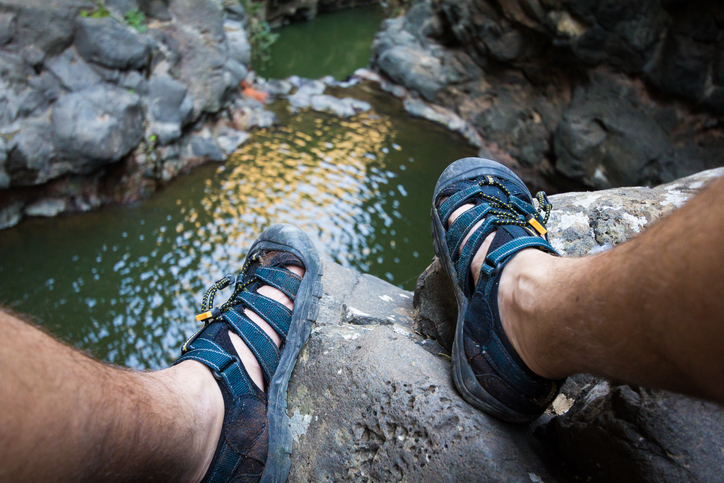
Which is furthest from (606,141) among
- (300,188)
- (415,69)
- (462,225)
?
(462,225)

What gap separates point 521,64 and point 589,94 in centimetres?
106

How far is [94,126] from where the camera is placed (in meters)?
3.39

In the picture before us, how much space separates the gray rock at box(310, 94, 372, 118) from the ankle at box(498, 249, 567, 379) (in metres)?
4.51

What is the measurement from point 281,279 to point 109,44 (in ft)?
11.2

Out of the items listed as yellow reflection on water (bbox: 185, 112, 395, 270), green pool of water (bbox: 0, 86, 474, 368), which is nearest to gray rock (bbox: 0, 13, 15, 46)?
green pool of water (bbox: 0, 86, 474, 368)

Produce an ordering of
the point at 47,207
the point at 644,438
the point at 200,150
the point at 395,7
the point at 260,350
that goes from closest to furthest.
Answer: the point at 644,438 < the point at 260,350 < the point at 47,207 < the point at 200,150 < the point at 395,7

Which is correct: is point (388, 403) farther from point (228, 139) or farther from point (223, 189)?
point (228, 139)

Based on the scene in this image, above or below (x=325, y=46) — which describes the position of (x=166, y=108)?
above

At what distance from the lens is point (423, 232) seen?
11.8ft

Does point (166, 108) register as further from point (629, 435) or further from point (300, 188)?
point (629, 435)

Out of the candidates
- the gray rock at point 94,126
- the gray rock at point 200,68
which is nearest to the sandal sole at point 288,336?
the gray rock at point 94,126

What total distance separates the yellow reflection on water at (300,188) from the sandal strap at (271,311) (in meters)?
1.86

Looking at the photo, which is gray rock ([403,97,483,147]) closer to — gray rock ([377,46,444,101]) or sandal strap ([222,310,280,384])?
gray rock ([377,46,444,101])

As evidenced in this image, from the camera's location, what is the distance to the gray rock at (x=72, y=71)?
3.51m
